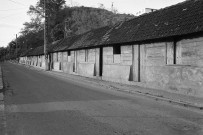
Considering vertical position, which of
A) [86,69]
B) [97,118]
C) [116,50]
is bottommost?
[97,118]

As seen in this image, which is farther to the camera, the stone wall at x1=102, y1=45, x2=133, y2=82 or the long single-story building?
the stone wall at x1=102, y1=45, x2=133, y2=82

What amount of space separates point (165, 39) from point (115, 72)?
6.00 metres

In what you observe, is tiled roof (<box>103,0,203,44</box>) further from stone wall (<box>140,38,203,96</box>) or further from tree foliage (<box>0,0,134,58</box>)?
tree foliage (<box>0,0,134,58</box>)

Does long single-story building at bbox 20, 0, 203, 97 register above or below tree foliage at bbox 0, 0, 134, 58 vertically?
below

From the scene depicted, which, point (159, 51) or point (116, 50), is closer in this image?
point (159, 51)

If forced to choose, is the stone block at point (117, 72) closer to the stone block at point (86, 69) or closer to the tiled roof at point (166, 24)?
the tiled roof at point (166, 24)

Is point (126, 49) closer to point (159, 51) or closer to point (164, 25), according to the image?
point (159, 51)

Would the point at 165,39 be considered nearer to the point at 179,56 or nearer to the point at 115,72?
the point at 179,56

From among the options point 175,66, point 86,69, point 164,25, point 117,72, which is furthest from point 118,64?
point 86,69

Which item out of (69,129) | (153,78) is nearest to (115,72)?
(153,78)

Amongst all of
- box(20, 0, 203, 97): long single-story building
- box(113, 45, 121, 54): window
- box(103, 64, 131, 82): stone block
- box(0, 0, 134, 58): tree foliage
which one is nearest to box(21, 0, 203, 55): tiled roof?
box(20, 0, 203, 97): long single-story building

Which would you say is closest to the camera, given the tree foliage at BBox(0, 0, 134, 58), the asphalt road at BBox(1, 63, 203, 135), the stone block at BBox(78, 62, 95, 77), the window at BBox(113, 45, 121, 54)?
the asphalt road at BBox(1, 63, 203, 135)

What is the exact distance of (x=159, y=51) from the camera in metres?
14.4

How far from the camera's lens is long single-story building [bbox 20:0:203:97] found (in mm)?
11977
